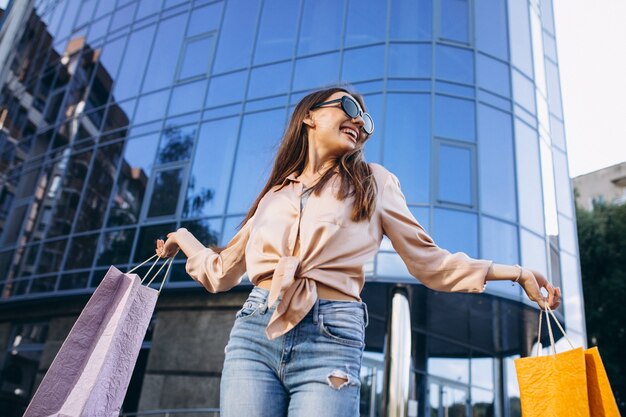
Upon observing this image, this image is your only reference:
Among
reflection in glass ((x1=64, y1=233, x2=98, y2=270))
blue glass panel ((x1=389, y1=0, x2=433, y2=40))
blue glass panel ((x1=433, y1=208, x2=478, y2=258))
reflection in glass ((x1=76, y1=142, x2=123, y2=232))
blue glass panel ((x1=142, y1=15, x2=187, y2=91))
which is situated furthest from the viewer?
blue glass panel ((x1=142, y1=15, x2=187, y2=91))

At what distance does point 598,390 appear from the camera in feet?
5.53

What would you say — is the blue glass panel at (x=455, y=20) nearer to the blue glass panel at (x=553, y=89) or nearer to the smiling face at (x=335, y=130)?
the blue glass panel at (x=553, y=89)

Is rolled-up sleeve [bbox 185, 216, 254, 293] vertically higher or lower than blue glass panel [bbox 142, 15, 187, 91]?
lower

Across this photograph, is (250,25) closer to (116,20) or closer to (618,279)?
(116,20)

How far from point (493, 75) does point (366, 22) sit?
9.83ft

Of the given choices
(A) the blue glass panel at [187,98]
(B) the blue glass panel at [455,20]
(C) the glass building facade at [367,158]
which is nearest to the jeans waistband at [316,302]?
(C) the glass building facade at [367,158]

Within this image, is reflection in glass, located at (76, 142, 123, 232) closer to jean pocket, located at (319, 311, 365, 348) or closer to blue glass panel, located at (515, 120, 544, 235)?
blue glass panel, located at (515, 120, 544, 235)

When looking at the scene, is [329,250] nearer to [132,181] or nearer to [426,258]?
[426,258]

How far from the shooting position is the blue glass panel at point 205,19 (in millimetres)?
13586

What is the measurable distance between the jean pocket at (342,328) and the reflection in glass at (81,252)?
12.2m

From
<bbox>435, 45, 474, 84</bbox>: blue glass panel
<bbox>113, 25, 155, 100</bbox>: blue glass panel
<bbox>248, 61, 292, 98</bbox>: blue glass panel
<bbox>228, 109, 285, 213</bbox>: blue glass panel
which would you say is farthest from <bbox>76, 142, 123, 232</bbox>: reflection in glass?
<bbox>435, 45, 474, 84</bbox>: blue glass panel

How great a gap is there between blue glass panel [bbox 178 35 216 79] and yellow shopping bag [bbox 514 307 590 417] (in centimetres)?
1246

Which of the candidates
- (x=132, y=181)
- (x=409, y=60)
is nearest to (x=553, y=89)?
(x=409, y=60)

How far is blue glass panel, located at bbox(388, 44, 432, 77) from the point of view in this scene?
11070 millimetres
